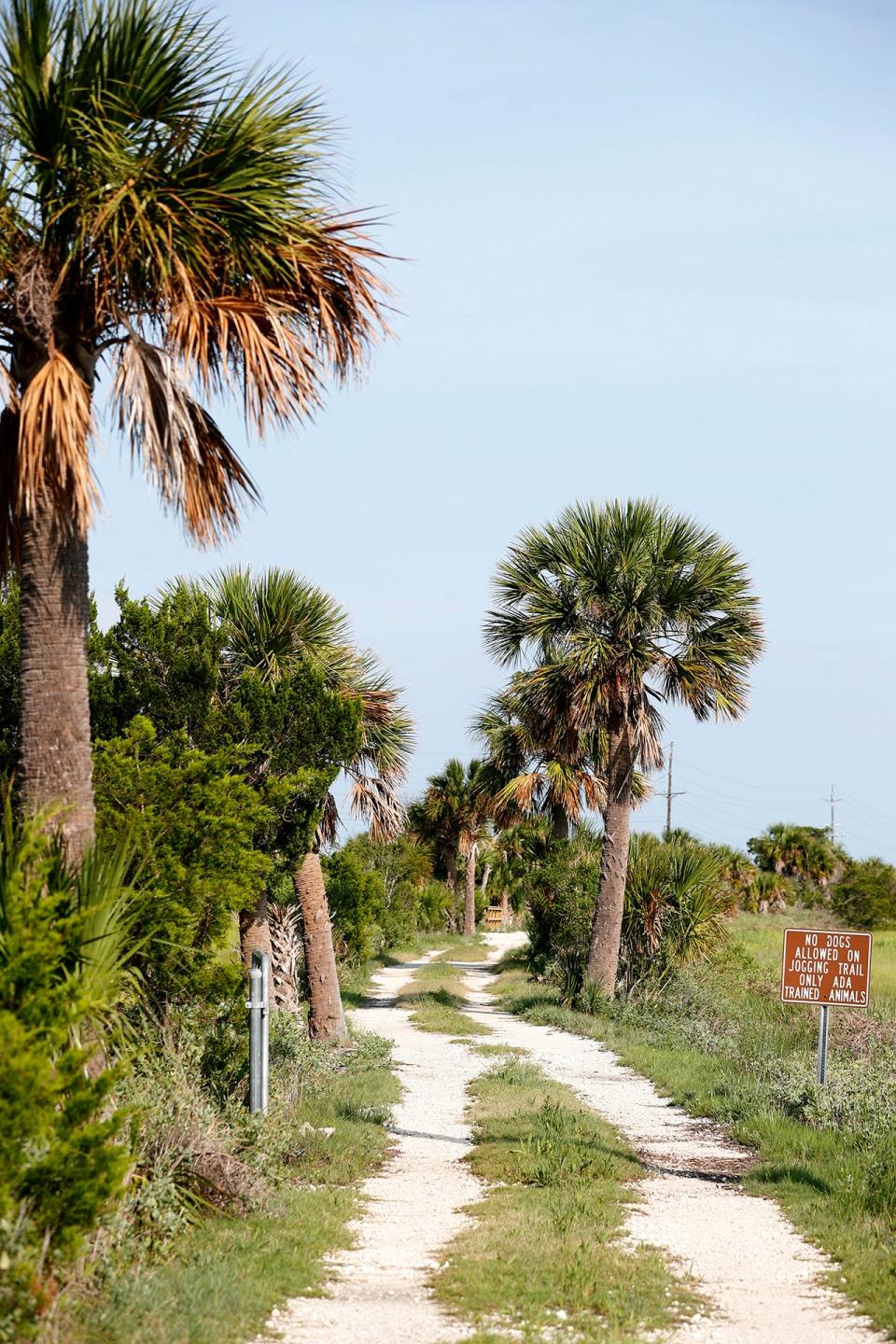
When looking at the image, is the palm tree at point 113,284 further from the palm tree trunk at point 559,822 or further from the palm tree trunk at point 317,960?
the palm tree trunk at point 559,822

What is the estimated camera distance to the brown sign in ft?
41.8

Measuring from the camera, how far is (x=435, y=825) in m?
56.2

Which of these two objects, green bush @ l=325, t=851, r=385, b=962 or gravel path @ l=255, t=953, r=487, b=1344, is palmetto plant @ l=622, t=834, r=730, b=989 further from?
gravel path @ l=255, t=953, r=487, b=1344

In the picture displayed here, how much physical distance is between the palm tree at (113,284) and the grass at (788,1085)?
17.5 feet

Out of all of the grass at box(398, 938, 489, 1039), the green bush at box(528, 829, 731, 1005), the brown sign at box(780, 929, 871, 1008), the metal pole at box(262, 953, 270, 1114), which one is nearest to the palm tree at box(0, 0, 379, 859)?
the metal pole at box(262, 953, 270, 1114)

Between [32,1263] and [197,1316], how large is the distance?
116cm

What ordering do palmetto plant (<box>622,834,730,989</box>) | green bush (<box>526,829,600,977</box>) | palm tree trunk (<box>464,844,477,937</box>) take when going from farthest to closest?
1. palm tree trunk (<box>464,844,477,937</box>)
2. green bush (<box>526,829,600,977</box>)
3. palmetto plant (<box>622,834,730,989</box>)

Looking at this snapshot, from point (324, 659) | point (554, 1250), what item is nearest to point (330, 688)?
point (324, 659)

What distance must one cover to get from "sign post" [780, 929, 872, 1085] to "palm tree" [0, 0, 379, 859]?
7803 mm

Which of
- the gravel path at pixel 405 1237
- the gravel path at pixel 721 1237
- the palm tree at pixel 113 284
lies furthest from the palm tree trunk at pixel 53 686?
the gravel path at pixel 721 1237

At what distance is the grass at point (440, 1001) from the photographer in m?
21.8

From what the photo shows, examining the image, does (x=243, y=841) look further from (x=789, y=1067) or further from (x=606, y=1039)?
(x=606, y=1039)

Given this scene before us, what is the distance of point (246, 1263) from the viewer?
670 cm

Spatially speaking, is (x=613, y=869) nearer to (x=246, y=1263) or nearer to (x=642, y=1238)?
(x=642, y=1238)
